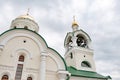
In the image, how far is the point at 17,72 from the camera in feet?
37.0

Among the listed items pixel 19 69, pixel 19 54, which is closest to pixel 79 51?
pixel 19 54

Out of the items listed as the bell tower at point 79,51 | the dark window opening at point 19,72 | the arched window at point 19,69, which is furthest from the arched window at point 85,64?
the dark window opening at point 19,72

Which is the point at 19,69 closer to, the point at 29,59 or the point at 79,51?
the point at 29,59

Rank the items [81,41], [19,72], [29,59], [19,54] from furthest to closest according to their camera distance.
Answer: [81,41]
[19,54]
[29,59]
[19,72]

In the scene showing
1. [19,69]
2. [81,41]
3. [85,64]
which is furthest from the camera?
[81,41]

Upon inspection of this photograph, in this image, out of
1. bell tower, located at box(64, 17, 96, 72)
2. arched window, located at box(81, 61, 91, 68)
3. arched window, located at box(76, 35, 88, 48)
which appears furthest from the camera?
arched window, located at box(76, 35, 88, 48)

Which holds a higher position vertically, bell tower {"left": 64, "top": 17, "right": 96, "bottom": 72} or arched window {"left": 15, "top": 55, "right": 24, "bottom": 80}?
bell tower {"left": 64, "top": 17, "right": 96, "bottom": 72}

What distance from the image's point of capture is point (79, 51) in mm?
18141

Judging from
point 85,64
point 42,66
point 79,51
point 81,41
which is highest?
point 81,41

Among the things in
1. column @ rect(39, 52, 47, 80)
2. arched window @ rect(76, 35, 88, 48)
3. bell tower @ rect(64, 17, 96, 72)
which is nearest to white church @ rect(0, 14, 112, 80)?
column @ rect(39, 52, 47, 80)

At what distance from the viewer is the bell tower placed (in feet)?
57.2

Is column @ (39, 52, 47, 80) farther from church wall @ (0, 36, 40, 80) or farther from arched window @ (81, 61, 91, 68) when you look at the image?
arched window @ (81, 61, 91, 68)

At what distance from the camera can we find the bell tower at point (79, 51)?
17.4m

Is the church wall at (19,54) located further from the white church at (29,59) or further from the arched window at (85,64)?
the arched window at (85,64)
